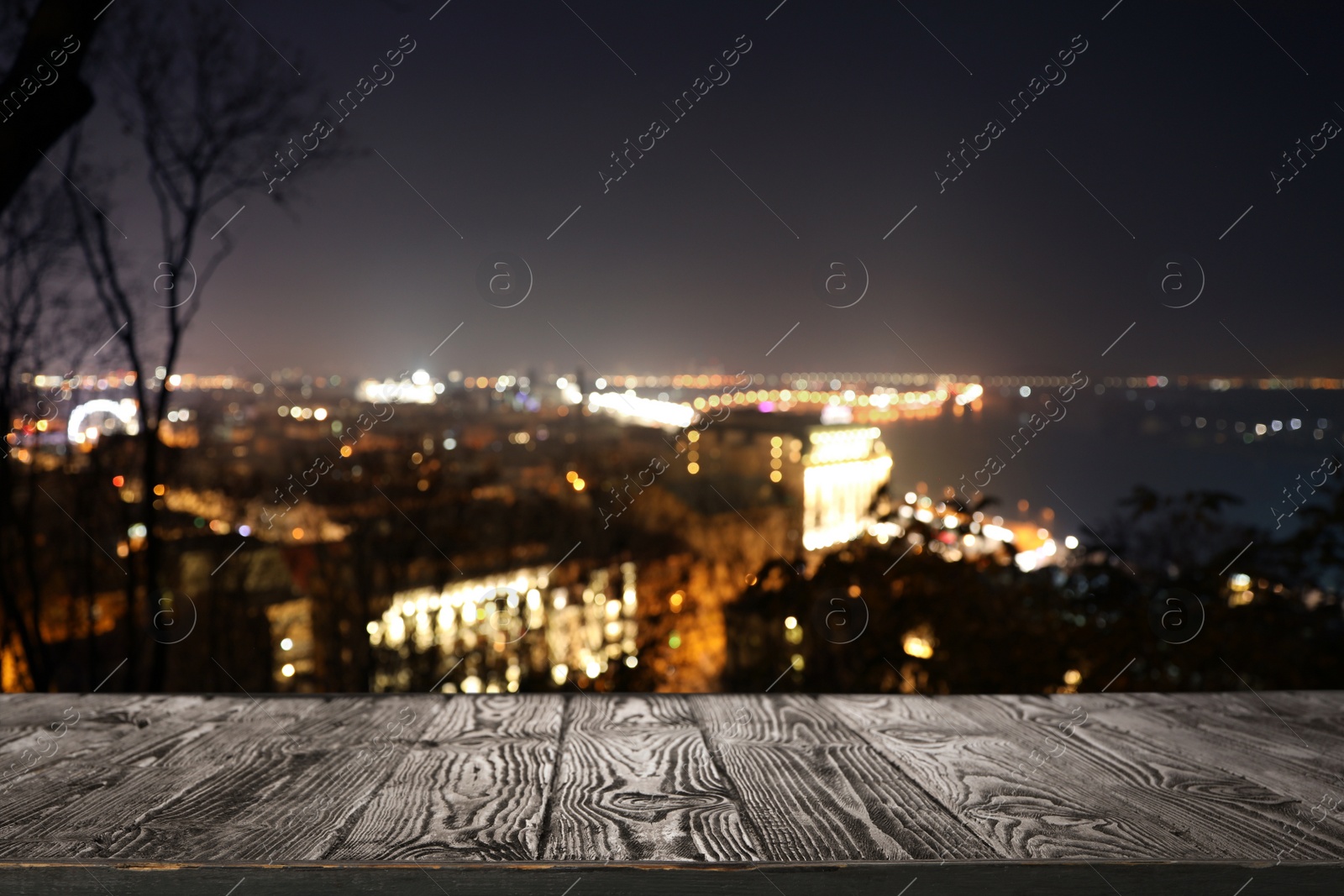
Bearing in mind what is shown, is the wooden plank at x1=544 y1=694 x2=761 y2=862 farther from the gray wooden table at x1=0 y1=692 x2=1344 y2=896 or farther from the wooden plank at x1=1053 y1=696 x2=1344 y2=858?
the wooden plank at x1=1053 y1=696 x2=1344 y2=858

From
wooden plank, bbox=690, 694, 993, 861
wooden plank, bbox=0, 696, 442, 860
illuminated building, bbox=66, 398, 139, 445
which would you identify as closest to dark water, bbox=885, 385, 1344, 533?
wooden plank, bbox=690, 694, 993, 861

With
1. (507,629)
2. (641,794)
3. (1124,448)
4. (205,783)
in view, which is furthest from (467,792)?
(1124,448)

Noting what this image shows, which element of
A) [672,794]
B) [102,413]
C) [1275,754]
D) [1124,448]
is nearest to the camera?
[672,794]

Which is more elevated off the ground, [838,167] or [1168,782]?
[838,167]

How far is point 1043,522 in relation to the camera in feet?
10.6

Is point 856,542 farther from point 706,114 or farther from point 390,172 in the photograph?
point 390,172

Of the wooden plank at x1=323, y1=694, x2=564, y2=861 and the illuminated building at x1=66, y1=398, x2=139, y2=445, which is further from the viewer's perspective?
the illuminated building at x1=66, y1=398, x2=139, y2=445

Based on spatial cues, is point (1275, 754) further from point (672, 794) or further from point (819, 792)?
point (672, 794)

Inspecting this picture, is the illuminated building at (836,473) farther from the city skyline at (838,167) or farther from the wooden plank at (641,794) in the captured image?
the wooden plank at (641,794)

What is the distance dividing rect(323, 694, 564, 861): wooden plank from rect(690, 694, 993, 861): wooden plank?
11.0 inches

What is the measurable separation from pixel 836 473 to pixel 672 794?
3.34 m

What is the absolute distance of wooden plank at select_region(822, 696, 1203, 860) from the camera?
0.89m

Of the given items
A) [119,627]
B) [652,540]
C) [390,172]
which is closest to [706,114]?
[390,172]

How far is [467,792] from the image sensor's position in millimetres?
1060
